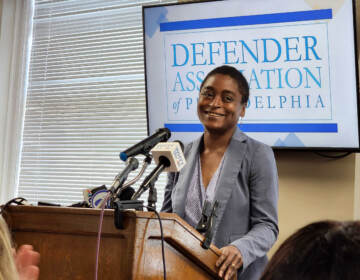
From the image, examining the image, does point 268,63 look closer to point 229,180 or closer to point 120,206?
point 229,180

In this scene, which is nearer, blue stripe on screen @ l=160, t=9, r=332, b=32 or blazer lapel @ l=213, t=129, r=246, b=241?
blazer lapel @ l=213, t=129, r=246, b=241

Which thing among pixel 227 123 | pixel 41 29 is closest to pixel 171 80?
pixel 227 123

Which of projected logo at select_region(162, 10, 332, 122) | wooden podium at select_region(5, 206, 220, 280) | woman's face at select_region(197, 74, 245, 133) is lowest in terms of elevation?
wooden podium at select_region(5, 206, 220, 280)

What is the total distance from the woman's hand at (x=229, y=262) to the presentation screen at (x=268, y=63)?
1169 millimetres

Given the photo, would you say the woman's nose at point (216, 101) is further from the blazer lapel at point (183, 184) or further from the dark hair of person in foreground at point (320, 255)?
the dark hair of person in foreground at point (320, 255)

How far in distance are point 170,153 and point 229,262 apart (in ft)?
1.30

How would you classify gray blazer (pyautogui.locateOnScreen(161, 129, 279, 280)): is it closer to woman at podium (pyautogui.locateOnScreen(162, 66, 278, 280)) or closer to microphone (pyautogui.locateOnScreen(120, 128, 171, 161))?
woman at podium (pyautogui.locateOnScreen(162, 66, 278, 280))

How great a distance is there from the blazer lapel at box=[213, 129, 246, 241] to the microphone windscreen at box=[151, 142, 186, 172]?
1.50 feet

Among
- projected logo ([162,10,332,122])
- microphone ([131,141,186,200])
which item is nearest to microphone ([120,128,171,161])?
microphone ([131,141,186,200])

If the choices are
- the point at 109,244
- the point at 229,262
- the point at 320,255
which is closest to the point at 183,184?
the point at 229,262

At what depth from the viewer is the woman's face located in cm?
192

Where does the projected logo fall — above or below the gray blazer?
above

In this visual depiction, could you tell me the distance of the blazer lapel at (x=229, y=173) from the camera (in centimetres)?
178

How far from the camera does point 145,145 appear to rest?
1355mm
